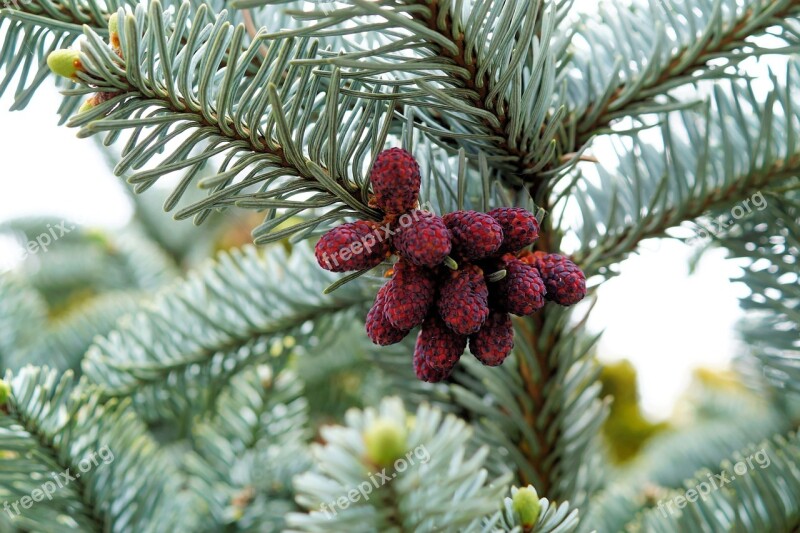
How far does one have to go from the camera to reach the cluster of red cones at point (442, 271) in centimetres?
37

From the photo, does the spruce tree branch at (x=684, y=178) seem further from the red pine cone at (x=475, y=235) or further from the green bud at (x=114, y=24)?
the green bud at (x=114, y=24)

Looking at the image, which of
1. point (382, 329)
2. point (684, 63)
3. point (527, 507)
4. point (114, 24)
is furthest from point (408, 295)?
point (684, 63)

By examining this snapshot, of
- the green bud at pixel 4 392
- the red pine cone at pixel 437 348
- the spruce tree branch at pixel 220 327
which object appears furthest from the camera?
the spruce tree branch at pixel 220 327

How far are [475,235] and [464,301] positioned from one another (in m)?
0.04

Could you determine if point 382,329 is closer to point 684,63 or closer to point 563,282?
point 563,282

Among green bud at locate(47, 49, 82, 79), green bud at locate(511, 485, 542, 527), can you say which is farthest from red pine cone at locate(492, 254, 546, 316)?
green bud at locate(47, 49, 82, 79)

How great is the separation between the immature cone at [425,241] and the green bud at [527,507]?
152 millimetres

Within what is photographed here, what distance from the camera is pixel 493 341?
0.40 meters

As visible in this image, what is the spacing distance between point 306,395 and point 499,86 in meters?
0.84

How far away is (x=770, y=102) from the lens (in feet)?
1.83

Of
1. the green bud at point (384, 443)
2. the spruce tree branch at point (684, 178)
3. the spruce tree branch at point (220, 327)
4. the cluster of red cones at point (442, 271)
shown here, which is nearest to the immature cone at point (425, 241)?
the cluster of red cones at point (442, 271)

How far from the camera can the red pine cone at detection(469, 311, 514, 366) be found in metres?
0.40

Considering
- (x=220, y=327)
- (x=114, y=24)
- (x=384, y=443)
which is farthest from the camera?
→ (x=220, y=327)

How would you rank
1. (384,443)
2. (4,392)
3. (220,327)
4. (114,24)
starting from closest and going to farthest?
1. (384,443)
2. (114,24)
3. (4,392)
4. (220,327)
